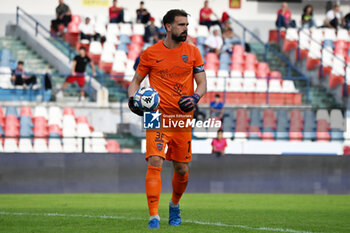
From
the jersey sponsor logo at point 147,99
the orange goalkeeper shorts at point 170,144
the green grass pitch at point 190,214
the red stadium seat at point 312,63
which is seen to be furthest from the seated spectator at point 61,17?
the jersey sponsor logo at point 147,99

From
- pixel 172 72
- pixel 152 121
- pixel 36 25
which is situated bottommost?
pixel 152 121

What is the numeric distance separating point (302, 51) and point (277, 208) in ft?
47.2

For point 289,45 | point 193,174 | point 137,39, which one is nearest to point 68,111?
point 193,174

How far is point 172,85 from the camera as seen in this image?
26.6 feet

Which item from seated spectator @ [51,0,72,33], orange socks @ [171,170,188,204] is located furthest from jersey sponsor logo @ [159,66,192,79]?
seated spectator @ [51,0,72,33]

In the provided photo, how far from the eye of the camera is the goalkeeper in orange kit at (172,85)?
790 centimetres

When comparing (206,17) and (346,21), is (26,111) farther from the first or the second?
(346,21)

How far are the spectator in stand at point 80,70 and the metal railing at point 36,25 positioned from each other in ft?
6.32

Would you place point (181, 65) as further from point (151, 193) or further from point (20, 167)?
point (20, 167)

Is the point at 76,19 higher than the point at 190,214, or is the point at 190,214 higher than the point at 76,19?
the point at 76,19

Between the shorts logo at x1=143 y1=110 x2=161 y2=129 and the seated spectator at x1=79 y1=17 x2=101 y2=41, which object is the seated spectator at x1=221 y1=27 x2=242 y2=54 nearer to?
the seated spectator at x1=79 y1=17 x2=101 y2=41

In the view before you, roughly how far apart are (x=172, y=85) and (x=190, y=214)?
265 cm

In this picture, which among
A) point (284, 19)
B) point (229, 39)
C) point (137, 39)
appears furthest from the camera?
point (284, 19)

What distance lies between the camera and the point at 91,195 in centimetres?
1554
